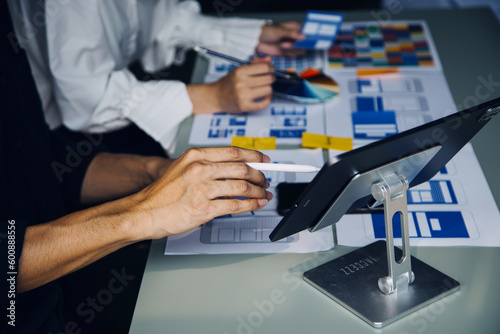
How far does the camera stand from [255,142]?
54.8 inches

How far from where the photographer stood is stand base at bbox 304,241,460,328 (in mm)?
907

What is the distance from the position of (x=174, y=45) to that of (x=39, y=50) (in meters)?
0.49

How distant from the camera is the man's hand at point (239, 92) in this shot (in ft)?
4.91

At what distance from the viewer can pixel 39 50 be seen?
1646 millimetres

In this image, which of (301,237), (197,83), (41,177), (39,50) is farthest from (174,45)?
(301,237)

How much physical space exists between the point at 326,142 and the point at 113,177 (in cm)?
55

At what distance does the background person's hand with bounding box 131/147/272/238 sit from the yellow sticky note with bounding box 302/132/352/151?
38 cm

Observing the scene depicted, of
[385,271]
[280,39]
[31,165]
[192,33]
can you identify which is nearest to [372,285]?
[385,271]

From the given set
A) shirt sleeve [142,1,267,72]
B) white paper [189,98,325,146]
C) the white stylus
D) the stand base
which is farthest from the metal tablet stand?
shirt sleeve [142,1,267,72]

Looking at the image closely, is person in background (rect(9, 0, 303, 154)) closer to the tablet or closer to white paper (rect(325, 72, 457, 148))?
white paper (rect(325, 72, 457, 148))

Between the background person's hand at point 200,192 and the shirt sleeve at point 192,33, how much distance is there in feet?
2.95

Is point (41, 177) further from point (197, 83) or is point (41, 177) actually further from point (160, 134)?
point (197, 83)

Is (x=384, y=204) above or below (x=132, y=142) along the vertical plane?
above

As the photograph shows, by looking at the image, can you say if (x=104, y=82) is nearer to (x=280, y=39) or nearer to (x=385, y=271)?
(x=280, y=39)
